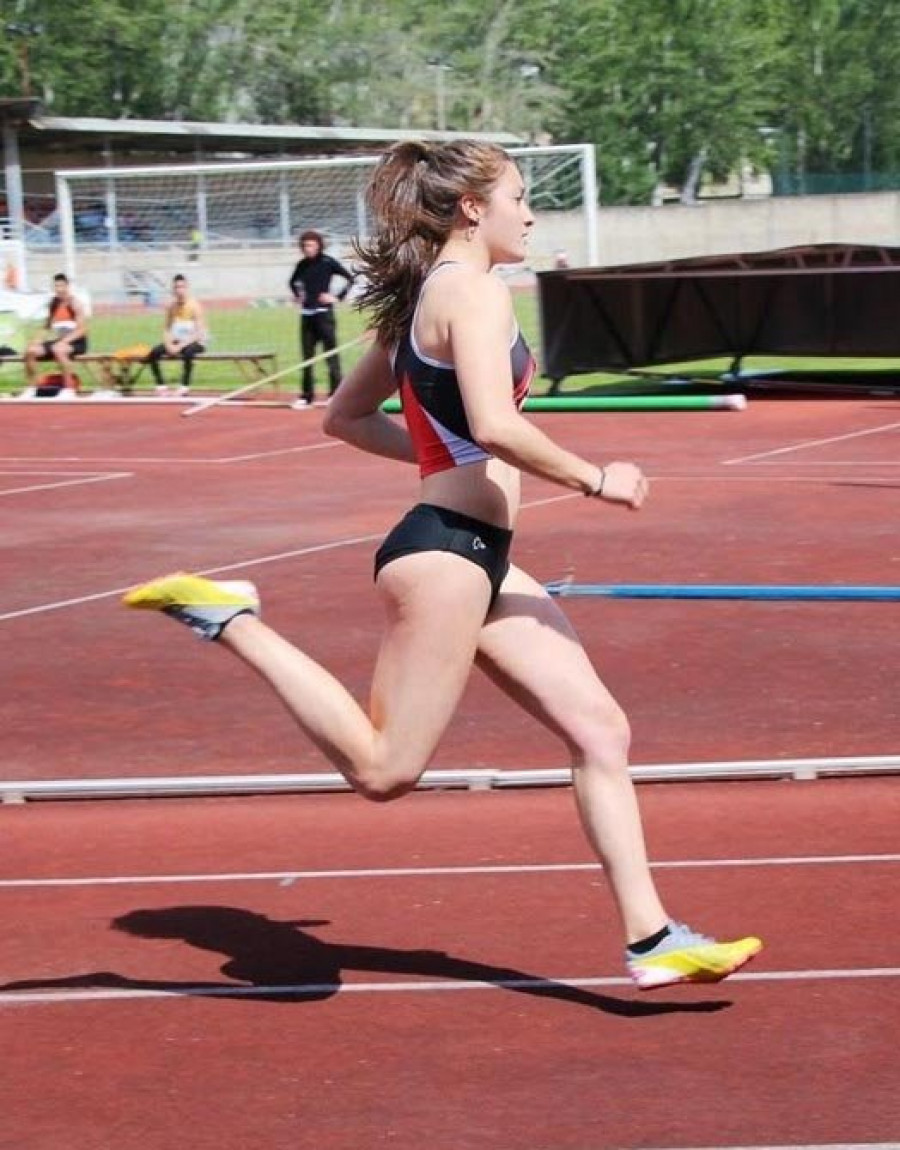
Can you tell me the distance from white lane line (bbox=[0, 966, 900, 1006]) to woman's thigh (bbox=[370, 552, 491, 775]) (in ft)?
2.27

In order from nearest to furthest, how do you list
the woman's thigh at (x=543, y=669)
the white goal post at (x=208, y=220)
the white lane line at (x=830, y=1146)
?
the white lane line at (x=830, y=1146)
the woman's thigh at (x=543, y=669)
the white goal post at (x=208, y=220)

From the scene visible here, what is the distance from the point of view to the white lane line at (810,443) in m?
18.3

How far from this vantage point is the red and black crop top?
4.75m

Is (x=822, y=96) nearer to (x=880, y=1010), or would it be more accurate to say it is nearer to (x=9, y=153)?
(x=9, y=153)

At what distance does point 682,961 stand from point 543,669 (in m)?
0.74

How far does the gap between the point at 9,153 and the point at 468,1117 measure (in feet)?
183

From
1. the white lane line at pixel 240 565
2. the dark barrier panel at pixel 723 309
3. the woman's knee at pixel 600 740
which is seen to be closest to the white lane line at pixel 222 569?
the white lane line at pixel 240 565

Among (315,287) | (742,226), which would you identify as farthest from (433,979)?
(742,226)

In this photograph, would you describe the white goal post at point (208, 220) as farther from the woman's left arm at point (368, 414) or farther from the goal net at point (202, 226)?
the woman's left arm at point (368, 414)

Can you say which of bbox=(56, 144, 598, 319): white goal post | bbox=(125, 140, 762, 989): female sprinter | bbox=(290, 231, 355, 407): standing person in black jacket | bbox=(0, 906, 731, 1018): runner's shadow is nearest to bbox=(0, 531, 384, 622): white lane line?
bbox=(0, 906, 731, 1018): runner's shadow

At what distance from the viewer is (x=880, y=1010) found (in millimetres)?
4980

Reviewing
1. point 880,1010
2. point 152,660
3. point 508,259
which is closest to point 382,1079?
point 880,1010

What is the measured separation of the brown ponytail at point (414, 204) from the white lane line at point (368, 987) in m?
1.61

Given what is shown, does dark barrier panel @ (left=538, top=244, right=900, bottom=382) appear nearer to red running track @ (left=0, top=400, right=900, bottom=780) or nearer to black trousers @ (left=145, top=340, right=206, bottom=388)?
red running track @ (left=0, top=400, right=900, bottom=780)
